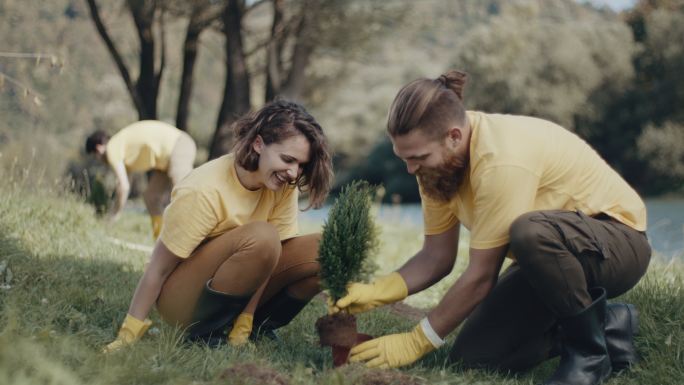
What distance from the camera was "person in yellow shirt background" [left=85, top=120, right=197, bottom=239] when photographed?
812 cm

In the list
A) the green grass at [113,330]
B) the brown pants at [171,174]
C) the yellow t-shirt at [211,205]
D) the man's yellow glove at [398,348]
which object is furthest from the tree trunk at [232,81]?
the man's yellow glove at [398,348]

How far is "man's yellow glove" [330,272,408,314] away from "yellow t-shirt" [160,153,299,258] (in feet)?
2.19

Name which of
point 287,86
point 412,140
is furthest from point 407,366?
point 287,86

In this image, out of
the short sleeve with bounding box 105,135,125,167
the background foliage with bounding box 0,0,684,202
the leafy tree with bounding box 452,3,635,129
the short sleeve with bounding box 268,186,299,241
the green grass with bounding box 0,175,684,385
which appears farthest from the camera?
the leafy tree with bounding box 452,3,635,129

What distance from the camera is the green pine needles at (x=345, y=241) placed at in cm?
314

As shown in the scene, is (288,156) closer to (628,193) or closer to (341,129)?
(628,193)

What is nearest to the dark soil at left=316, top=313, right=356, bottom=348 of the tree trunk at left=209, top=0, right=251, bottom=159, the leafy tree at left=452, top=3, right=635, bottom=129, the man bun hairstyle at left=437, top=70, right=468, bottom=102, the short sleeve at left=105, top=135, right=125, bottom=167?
the man bun hairstyle at left=437, top=70, right=468, bottom=102

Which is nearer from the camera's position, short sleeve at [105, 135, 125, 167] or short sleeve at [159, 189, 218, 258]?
short sleeve at [159, 189, 218, 258]

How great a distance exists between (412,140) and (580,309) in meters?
1.04

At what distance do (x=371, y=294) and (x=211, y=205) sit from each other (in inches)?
33.4

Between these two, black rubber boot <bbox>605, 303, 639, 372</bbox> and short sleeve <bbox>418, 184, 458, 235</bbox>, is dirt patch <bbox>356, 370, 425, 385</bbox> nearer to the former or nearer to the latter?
short sleeve <bbox>418, 184, 458, 235</bbox>

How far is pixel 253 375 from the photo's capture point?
288cm

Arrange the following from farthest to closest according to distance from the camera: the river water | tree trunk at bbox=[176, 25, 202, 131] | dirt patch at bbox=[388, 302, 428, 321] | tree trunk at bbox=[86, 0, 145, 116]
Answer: tree trunk at bbox=[176, 25, 202, 131] < tree trunk at bbox=[86, 0, 145, 116] < the river water < dirt patch at bbox=[388, 302, 428, 321]

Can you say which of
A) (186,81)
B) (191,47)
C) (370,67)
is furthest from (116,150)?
(370,67)
